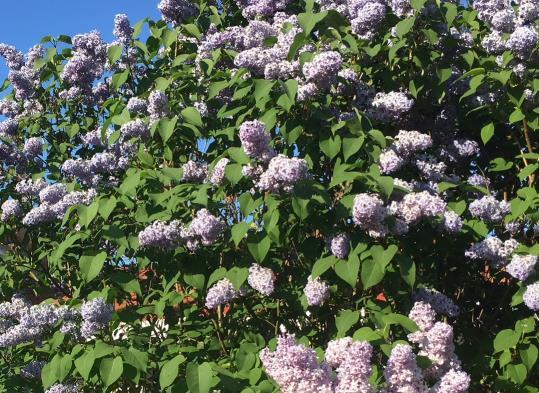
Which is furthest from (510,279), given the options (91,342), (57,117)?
(57,117)

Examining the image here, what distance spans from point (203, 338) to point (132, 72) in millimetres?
2139

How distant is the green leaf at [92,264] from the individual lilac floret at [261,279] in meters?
0.73

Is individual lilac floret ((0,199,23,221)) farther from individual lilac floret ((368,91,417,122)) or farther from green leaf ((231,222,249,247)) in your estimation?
individual lilac floret ((368,91,417,122))

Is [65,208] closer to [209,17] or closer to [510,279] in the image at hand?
[209,17]

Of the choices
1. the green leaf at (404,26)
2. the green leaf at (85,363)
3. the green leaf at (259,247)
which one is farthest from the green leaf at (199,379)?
the green leaf at (404,26)

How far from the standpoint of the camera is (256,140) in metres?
3.47

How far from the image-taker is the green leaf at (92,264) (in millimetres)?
3842

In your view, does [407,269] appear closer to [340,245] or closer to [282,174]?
[340,245]

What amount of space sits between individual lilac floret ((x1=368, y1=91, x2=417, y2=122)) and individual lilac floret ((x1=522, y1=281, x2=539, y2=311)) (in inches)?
42.3

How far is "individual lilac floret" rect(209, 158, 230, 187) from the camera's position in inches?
147

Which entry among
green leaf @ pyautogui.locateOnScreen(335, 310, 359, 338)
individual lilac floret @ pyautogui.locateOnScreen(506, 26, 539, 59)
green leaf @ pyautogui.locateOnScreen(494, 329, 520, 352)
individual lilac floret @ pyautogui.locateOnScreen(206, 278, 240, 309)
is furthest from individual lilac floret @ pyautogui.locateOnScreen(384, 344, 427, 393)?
individual lilac floret @ pyautogui.locateOnScreen(506, 26, 539, 59)

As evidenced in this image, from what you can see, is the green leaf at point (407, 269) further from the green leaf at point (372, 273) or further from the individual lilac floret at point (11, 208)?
the individual lilac floret at point (11, 208)

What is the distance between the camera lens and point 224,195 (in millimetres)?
4051

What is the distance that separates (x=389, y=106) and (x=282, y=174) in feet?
3.22
